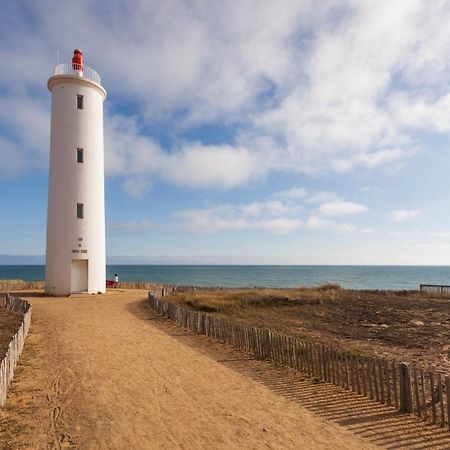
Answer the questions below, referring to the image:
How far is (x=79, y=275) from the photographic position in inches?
1069

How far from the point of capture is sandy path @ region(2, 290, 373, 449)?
266 inches

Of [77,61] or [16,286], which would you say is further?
[16,286]

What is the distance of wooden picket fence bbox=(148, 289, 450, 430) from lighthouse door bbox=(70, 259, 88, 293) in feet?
46.7

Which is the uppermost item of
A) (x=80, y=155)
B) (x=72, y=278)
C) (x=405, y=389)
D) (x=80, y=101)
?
(x=80, y=101)

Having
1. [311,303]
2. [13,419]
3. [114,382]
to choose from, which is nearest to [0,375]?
[13,419]

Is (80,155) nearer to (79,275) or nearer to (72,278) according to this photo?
(79,275)

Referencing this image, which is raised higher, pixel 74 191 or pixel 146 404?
pixel 74 191

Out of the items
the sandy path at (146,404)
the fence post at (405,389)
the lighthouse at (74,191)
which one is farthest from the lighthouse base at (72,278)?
the fence post at (405,389)

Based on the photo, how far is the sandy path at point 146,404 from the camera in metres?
6.75

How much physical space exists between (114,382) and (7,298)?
15.5 metres

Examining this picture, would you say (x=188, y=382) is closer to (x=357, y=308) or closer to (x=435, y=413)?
(x=435, y=413)

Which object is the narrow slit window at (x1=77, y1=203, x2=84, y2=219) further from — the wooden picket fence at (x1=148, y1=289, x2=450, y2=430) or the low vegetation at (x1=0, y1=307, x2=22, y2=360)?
the wooden picket fence at (x1=148, y1=289, x2=450, y2=430)

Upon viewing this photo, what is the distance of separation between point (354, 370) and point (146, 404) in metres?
5.19

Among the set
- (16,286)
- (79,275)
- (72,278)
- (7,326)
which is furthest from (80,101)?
(7,326)
